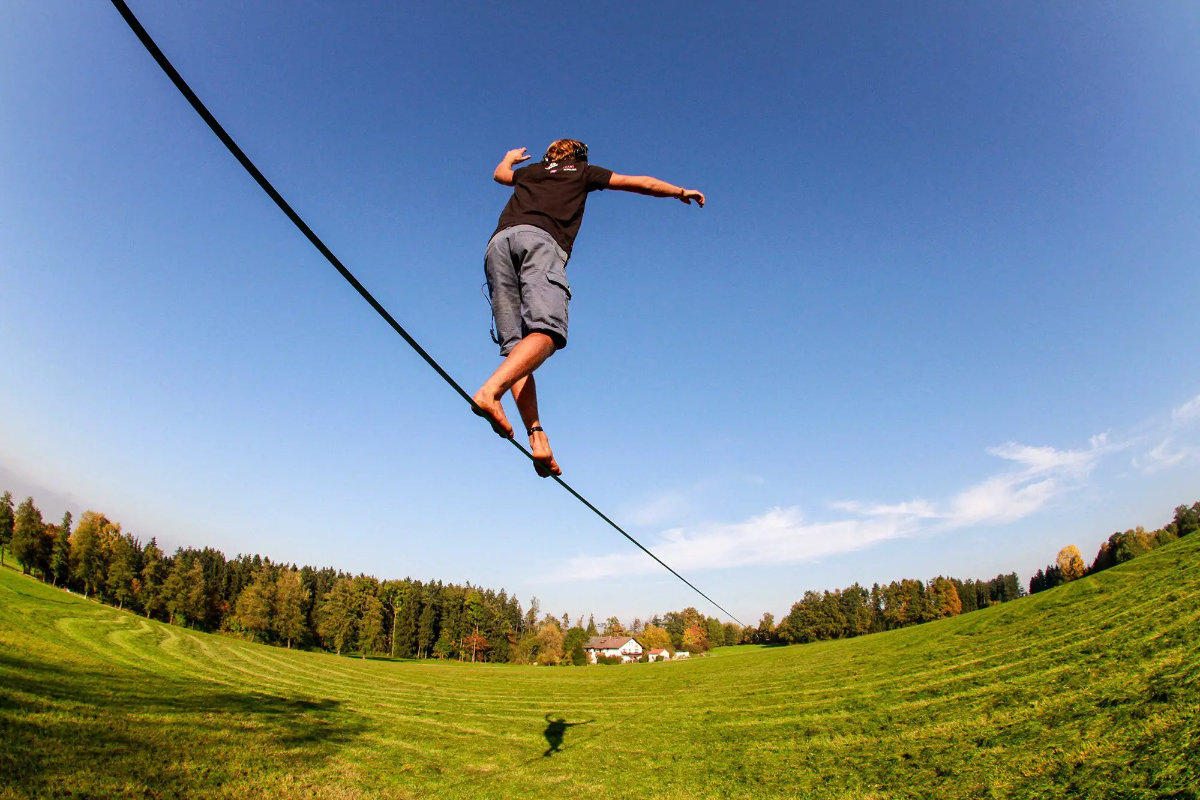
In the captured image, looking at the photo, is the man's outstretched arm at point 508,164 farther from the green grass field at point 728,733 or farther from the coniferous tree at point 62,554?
the coniferous tree at point 62,554

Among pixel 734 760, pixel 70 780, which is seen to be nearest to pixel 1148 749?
pixel 734 760

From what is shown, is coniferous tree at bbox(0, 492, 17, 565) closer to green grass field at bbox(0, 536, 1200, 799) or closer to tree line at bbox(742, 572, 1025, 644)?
green grass field at bbox(0, 536, 1200, 799)

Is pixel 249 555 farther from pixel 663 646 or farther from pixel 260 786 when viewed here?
pixel 260 786

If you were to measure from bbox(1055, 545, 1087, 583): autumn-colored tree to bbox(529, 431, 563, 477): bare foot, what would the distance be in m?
120

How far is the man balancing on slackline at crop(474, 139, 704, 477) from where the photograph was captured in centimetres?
291

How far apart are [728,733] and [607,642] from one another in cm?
11405

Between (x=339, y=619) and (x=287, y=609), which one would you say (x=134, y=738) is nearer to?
(x=287, y=609)

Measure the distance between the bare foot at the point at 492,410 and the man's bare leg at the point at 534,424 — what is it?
1.45 feet

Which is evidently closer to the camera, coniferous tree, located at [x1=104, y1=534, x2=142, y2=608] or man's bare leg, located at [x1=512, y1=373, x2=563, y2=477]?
man's bare leg, located at [x1=512, y1=373, x2=563, y2=477]

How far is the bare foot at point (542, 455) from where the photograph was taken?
3.33 meters

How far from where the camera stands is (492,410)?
282cm

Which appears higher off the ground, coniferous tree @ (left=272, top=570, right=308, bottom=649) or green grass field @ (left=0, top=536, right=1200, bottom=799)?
green grass field @ (left=0, top=536, right=1200, bottom=799)

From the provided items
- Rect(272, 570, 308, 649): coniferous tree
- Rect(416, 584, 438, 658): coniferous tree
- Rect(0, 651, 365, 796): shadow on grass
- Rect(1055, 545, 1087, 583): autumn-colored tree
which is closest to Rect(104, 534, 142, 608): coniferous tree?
Rect(272, 570, 308, 649): coniferous tree

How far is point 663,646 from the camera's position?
108 meters
